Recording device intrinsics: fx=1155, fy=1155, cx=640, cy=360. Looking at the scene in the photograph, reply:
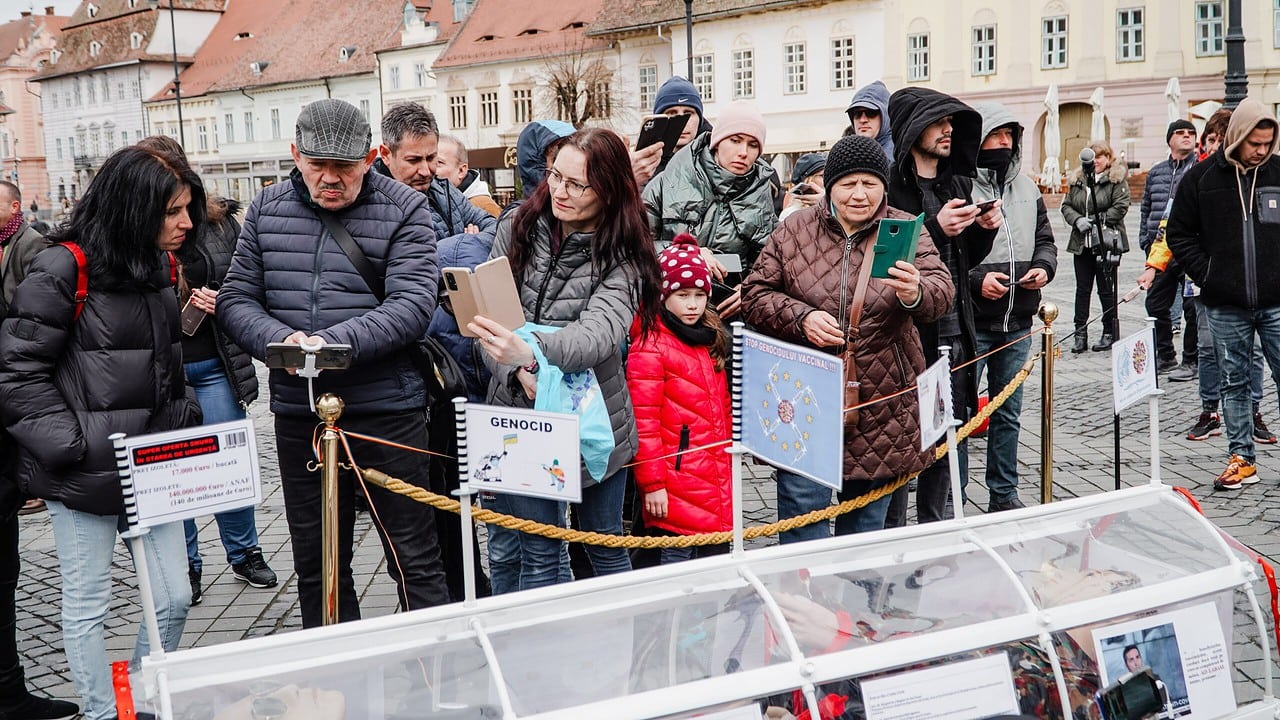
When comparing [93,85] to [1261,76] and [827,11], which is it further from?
[1261,76]

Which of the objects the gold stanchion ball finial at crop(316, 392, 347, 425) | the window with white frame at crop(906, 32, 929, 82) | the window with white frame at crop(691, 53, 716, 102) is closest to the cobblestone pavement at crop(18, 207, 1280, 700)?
the gold stanchion ball finial at crop(316, 392, 347, 425)

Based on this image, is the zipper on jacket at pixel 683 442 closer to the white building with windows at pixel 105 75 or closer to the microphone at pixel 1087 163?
the microphone at pixel 1087 163

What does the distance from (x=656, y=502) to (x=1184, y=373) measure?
22.5 feet

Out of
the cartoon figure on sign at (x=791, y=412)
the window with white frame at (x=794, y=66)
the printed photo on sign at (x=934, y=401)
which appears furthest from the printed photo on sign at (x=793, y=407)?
the window with white frame at (x=794, y=66)

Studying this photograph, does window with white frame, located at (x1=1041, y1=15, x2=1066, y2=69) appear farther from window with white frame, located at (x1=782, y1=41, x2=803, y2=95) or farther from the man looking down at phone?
the man looking down at phone

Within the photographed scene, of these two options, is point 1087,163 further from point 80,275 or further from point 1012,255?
point 80,275

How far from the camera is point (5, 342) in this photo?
3.55 meters

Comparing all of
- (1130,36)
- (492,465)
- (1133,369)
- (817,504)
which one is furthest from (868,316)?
(1130,36)

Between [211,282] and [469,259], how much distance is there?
4.65 feet

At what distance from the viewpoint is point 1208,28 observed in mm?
35656

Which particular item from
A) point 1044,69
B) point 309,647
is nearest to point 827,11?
point 1044,69

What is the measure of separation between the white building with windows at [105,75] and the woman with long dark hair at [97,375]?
72869mm

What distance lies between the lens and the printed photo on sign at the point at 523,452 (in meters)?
3.24

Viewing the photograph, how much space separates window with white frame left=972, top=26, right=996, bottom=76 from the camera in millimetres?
39469
